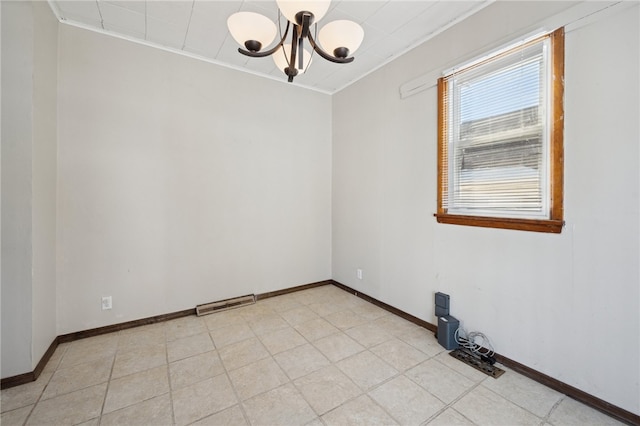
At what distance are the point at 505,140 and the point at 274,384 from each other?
2.48 meters

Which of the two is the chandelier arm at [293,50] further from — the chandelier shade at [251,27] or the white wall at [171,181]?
the white wall at [171,181]

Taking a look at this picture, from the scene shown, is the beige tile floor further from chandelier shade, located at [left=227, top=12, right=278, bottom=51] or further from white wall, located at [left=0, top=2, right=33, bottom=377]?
chandelier shade, located at [left=227, top=12, right=278, bottom=51]

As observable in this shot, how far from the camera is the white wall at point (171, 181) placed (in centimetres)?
243

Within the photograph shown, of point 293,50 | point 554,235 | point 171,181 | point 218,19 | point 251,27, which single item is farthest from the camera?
point 171,181

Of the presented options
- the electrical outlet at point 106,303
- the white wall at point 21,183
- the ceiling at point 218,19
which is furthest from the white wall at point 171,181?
the white wall at point 21,183

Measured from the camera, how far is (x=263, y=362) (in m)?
2.12

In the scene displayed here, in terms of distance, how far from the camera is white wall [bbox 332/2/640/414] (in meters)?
1.53

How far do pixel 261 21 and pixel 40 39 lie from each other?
184 centimetres

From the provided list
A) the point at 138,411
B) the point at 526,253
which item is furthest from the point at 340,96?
the point at 138,411

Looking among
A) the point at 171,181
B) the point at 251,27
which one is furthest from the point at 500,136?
the point at 171,181

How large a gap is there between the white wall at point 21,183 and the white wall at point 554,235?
3034 millimetres

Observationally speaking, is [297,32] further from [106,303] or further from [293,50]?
[106,303]

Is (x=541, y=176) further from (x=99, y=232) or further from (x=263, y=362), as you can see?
(x=99, y=232)

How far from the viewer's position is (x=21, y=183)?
72.7 inches
